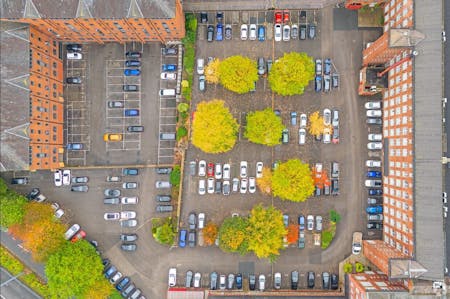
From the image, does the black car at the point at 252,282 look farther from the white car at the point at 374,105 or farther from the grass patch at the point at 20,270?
the white car at the point at 374,105

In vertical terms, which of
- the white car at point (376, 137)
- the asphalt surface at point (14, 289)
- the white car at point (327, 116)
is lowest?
the asphalt surface at point (14, 289)

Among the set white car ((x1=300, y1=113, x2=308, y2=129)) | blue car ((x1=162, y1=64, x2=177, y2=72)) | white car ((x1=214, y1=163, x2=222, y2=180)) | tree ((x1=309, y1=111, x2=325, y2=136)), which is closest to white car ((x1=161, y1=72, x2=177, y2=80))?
blue car ((x1=162, y1=64, x2=177, y2=72))

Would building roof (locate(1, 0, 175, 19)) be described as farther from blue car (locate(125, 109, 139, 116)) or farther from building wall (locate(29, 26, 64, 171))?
blue car (locate(125, 109, 139, 116))

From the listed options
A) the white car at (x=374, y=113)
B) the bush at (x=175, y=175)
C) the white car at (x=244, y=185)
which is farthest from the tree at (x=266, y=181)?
the white car at (x=374, y=113)

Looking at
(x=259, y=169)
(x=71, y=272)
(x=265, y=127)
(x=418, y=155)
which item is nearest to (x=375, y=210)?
(x=418, y=155)

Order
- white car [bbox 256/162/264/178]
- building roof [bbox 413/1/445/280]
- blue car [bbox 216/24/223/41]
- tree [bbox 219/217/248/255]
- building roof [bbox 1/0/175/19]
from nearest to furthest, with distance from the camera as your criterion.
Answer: building roof [bbox 413/1/445/280] → building roof [bbox 1/0/175/19] → tree [bbox 219/217/248/255] → white car [bbox 256/162/264/178] → blue car [bbox 216/24/223/41]

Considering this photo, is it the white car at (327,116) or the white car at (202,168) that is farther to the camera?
the white car at (202,168)

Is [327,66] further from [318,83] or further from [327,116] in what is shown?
[327,116]

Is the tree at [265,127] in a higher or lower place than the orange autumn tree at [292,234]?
higher
